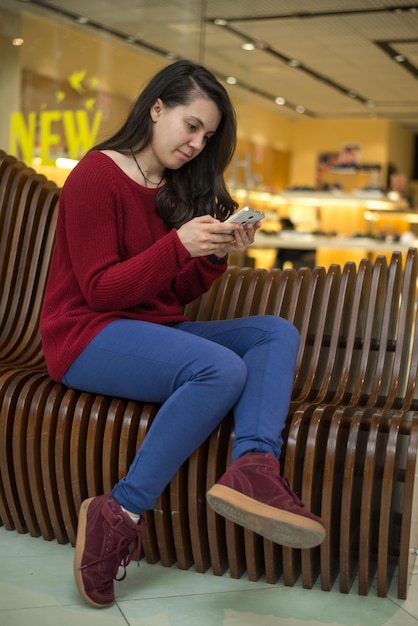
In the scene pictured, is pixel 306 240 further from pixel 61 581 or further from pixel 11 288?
pixel 61 581

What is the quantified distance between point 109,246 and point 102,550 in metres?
0.71

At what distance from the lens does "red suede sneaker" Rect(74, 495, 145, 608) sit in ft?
6.23

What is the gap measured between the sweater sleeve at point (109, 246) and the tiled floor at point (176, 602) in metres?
0.68

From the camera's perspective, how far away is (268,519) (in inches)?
67.1

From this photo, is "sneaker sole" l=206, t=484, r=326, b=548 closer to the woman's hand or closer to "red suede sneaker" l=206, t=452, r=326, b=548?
"red suede sneaker" l=206, t=452, r=326, b=548

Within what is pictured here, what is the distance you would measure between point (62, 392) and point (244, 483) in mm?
670

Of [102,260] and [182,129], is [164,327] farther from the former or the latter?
[182,129]

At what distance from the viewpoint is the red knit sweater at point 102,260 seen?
2.02m

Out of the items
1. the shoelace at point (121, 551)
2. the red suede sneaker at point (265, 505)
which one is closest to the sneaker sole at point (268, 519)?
the red suede sneaker at point (265, 505)

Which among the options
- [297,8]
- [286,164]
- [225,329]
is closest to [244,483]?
[225,329]

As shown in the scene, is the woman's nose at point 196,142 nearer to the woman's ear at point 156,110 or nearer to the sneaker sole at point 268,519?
the woman's ear at point 156,110

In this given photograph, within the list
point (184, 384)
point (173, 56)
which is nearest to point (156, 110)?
point (184, 384)

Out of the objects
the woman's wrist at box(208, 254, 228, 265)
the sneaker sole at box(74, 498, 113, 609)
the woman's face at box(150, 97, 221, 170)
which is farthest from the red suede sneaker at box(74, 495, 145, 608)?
the woman's face at box(150, 97, 221, 170)

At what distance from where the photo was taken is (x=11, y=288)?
2887mm
